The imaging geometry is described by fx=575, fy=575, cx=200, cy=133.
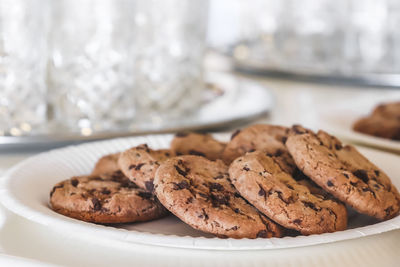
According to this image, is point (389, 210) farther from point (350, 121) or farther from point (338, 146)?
point (350, 121)

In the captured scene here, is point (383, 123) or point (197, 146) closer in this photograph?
point (197, 146)

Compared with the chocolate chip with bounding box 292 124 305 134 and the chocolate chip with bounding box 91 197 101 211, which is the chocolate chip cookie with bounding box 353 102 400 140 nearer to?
the chocolate chip with bounding box 292 124 305 134

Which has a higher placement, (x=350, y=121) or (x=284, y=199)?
(x=284, y=199)

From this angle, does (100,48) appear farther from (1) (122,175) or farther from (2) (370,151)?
(2) (370,151)

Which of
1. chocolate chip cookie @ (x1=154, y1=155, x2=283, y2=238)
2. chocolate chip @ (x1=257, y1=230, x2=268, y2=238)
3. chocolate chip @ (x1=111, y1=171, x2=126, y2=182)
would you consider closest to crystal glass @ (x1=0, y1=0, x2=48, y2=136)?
chocolate chip @ (x1=111, y1=171, x2=126, y2=182)

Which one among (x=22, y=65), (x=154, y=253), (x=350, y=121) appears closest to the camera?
(x=154, y=253)

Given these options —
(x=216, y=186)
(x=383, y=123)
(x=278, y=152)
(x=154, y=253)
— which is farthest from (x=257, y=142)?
(x=383, y=123)

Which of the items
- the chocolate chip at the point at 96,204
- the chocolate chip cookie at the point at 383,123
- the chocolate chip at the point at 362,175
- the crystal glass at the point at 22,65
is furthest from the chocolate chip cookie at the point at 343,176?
the crystal glass at the point at 22,65
